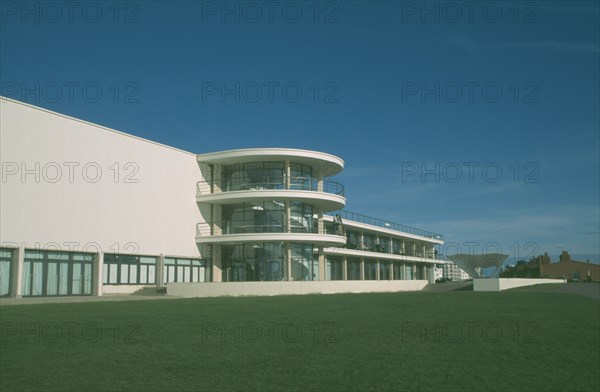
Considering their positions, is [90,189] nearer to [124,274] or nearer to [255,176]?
[124,274]

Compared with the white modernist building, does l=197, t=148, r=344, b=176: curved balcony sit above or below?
above

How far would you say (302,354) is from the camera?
28.4ft

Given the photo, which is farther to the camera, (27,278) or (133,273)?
(133,273)

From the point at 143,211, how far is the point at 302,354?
29294mm

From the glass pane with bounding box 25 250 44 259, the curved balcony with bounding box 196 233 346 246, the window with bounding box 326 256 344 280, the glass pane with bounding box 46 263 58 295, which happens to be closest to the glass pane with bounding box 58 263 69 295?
the glass pane with bounding box 46 263 58 295

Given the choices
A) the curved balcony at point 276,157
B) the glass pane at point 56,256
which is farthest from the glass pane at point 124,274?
the curved balcony at point 276,157

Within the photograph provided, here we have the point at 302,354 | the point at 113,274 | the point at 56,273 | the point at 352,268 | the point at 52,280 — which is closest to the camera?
the point at 302,354

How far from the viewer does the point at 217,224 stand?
41844mm

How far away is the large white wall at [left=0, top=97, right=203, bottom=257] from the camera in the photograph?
28.5 meters

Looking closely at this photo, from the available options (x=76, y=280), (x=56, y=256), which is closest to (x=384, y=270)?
(x=76, y=280)

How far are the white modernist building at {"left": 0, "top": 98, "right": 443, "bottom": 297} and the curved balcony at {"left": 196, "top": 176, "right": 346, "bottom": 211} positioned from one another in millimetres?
78

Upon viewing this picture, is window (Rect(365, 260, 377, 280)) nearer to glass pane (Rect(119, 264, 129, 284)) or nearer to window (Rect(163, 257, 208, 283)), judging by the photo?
window (Rect(163, 257, 208, 283))

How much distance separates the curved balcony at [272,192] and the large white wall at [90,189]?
1333 mm

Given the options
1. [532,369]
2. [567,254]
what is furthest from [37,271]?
[567,254]
